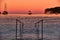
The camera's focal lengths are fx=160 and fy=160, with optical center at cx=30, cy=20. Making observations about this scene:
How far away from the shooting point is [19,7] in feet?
12.1

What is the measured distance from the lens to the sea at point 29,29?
121 inches

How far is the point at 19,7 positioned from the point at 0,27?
0.76 metres

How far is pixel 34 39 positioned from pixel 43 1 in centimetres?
99

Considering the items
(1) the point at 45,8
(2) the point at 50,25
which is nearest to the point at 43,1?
(1) the point at 45,8

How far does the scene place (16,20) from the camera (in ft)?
10.1

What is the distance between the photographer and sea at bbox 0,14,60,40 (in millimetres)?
3082

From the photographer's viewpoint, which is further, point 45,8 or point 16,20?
point 45,8

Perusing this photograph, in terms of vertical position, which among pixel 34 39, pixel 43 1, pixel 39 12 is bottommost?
pixel 34 39

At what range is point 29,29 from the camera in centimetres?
318

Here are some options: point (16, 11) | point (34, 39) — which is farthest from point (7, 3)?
point (34, 39)

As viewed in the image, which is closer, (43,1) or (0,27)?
(0,27)

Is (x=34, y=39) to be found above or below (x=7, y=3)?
below

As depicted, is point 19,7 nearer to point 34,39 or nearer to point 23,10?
point 23,10

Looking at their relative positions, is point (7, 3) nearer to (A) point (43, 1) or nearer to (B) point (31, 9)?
(B) point (31, 9)
